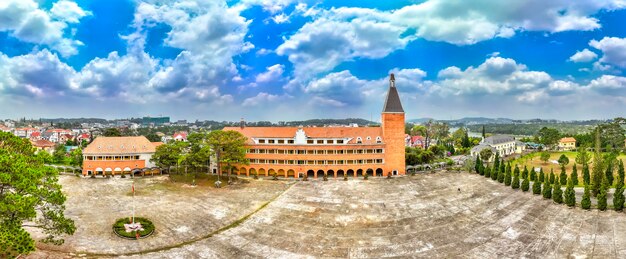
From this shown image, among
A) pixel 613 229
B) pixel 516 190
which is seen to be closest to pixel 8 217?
pixel 613 229

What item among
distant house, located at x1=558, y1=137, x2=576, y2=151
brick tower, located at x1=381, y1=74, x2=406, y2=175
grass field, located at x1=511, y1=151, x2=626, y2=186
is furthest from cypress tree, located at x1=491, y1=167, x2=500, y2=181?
distant house, located at x1=558, y1=137, x2=576, y2=151

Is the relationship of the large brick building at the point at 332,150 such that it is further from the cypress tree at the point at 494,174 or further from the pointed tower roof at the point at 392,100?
the cypress tree at the point at 494,174

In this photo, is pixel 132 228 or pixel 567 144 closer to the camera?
A: pixel 132 228

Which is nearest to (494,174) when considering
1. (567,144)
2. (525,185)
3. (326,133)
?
(525,185)

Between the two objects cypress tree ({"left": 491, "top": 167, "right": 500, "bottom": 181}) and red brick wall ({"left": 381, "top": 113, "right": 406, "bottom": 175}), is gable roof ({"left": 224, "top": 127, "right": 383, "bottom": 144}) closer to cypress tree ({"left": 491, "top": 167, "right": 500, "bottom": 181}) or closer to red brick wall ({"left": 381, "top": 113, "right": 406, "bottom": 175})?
red brick wall ({"left": 381, "top": 113, "right": 406, "bottom": 175})

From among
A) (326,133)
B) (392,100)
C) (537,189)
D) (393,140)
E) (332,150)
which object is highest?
(392,100)

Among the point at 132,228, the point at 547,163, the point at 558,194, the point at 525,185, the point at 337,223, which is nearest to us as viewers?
the point at 132,228

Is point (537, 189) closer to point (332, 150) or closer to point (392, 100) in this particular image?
point (392, 100)

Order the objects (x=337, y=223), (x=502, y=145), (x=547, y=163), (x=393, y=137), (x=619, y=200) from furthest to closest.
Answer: (x=502, y=145) → (x=547, y=163) → (x=393, y=137) → (x=619, y=200) → (x=337, y=223)
